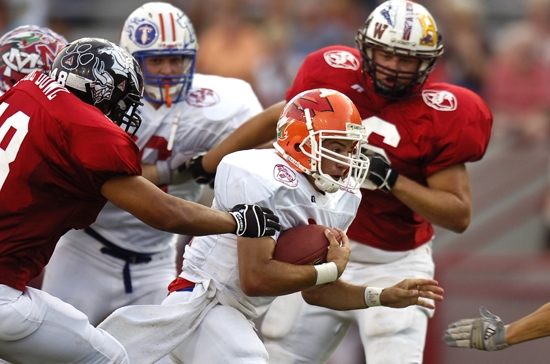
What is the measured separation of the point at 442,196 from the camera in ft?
13.2

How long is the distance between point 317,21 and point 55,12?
285 cm

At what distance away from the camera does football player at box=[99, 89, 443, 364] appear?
132 inches

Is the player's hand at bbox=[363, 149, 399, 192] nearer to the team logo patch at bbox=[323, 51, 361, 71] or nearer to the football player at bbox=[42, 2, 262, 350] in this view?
the team logo patch at bbox=[323, 51, 361, 71]

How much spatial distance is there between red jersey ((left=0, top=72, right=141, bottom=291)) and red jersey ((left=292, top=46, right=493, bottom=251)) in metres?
1.31

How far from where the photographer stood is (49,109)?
3.17m

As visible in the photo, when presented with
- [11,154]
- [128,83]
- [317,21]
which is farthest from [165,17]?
[317,21]

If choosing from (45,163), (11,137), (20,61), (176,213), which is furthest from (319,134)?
(20,61)

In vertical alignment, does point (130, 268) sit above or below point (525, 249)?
above

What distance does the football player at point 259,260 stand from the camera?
11.0ft

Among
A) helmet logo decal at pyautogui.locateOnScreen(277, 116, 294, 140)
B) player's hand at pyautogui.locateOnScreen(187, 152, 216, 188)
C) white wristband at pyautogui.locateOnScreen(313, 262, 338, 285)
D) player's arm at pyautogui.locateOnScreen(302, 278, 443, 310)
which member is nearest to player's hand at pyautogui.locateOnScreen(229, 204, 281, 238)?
white wristband at pyautogui.locateOnScreen(313, 262, 338, 285)

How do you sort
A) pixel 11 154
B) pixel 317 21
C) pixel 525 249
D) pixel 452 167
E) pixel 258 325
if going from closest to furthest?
pixel 11 154 → pixel 452 167 → pixel 258 325 → pixel 525 249 → pixel 317 21

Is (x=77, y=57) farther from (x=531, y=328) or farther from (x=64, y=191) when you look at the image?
(x=531, y=328)

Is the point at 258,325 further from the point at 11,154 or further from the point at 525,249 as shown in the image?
the point at 11,154

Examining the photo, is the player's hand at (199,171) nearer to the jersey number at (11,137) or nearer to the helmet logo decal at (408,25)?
the helmet logo decal at (408,25)
